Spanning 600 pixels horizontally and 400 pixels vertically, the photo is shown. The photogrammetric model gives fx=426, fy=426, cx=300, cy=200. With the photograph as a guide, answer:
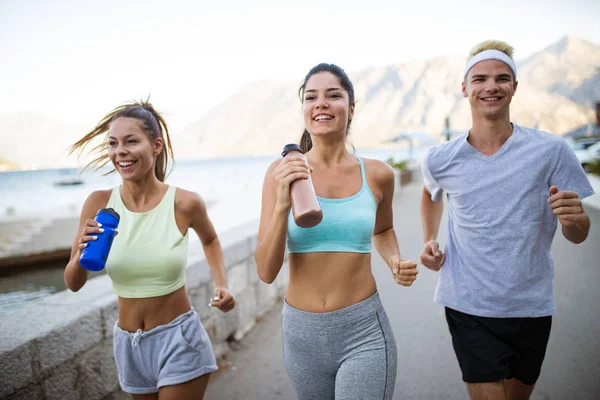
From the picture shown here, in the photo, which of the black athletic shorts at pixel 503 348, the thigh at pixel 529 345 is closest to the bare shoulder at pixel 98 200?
the black athletic shorts at pixel 503 348

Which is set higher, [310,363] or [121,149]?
[121,149]

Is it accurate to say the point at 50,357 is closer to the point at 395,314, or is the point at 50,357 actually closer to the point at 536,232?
the point at 536,232

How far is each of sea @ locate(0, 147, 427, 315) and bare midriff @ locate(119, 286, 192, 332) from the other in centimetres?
72

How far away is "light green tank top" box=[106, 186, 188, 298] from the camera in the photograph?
2051 mm

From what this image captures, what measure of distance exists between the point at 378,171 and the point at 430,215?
31.3 inches

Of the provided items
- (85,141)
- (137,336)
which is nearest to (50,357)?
(137,336)

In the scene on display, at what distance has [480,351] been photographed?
2.16 m

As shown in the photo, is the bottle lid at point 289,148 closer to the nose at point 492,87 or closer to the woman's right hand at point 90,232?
the woman's right hand at point 90,232

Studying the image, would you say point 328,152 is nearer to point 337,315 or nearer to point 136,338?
point 337,315

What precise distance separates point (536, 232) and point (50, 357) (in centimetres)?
254

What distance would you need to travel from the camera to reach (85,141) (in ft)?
7.83

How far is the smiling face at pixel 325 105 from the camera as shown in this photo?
1.97 meters

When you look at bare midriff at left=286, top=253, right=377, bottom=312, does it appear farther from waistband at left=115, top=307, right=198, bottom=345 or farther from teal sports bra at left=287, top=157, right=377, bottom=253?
waistband at left=115, top=307, right=198, bottom=345

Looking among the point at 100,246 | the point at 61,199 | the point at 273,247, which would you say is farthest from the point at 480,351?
the point at 61,199
